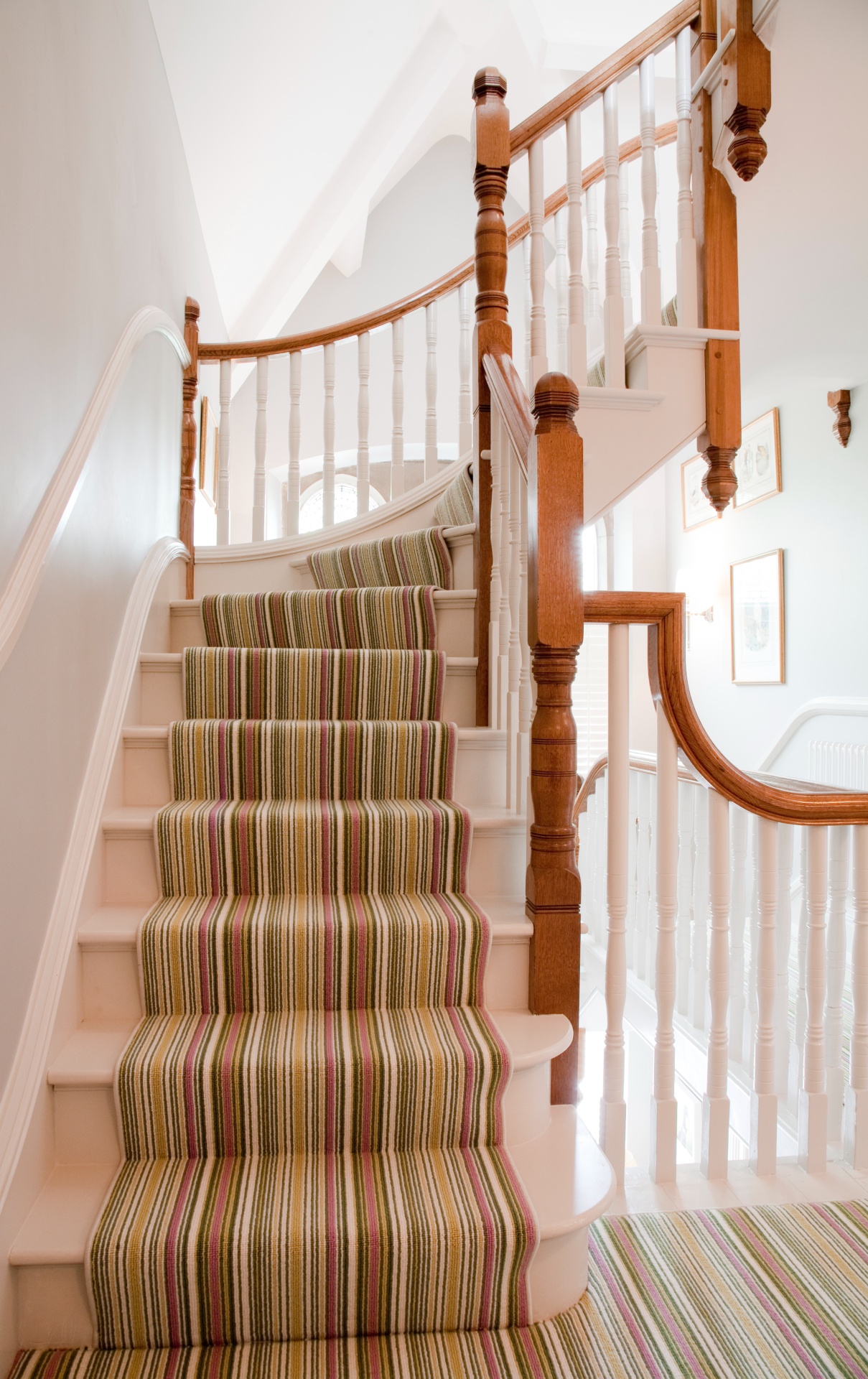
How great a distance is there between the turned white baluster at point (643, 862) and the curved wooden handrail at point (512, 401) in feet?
5.87

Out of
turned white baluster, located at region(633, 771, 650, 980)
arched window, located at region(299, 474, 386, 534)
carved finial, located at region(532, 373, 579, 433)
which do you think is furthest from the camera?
arched window, located at region(299, 474, 386, 534)

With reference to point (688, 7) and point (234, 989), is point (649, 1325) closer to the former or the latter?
point (234, 989)

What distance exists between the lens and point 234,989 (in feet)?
4.81

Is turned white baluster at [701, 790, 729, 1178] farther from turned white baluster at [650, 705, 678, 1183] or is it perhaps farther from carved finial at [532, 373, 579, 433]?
carved finial at [532, 373, 579, 433]

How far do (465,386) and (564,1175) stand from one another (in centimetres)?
251

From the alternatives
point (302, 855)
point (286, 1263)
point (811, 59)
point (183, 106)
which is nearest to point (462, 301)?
point (183, 106)

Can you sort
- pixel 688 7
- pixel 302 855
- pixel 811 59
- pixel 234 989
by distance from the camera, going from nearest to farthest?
1. pixel 234 989
2. pixel 302 855
3. pixel 811 59
4. pixel 688 7

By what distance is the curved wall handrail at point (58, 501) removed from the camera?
1.17 m

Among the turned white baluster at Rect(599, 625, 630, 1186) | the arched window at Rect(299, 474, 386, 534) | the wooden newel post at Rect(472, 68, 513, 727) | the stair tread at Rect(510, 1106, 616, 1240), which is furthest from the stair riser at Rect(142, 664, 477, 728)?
the arched window at Rect(299, 474, 386, 534)

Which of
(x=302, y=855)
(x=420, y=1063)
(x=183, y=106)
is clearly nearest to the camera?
(x=420, y=1063)

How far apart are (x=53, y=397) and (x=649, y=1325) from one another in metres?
1.65

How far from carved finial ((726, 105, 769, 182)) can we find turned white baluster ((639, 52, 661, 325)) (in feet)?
0.72

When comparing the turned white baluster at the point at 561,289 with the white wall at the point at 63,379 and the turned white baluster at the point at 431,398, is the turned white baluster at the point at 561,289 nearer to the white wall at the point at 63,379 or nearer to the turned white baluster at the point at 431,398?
the turned white baluster at the point at 431,398

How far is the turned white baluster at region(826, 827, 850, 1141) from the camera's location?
1.67 meters
